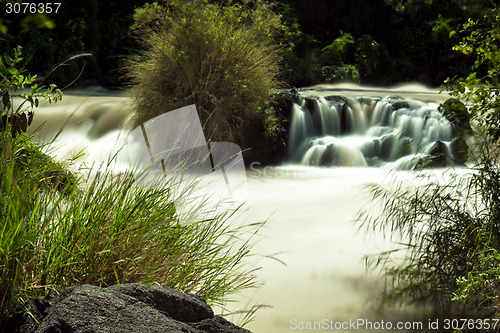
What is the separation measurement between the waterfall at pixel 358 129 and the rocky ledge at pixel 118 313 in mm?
5689

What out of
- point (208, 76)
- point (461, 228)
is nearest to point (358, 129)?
point (208, 76)

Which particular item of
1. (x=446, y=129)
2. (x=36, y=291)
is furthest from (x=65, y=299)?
(x=446, y=129)

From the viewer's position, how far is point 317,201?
5484 mm

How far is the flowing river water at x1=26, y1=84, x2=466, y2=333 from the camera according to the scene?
10.3 feet

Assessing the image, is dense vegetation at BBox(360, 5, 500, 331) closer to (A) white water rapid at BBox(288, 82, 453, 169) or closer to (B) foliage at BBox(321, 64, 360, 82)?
(A) white water rapid at BBox(288, 82, 453, 169)

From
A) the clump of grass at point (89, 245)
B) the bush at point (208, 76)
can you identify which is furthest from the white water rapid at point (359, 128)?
the clump of grass at point (89, 245)

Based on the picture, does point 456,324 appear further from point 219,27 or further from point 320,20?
point 320,20

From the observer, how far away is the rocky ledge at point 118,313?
150 centimetres

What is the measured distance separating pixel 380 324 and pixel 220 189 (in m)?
1.80

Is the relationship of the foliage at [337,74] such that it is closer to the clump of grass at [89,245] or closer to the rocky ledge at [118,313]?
the clump of grass at [89,245]

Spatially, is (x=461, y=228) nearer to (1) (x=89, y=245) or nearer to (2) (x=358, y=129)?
(1) (x=89, y=245)

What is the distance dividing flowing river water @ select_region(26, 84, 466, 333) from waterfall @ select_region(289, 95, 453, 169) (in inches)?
0.7

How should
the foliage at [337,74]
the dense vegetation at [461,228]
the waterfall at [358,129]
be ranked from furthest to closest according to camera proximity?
the foliage at [337,74] < the waterfall at [358,129] < the dense vegetation at [461,228]

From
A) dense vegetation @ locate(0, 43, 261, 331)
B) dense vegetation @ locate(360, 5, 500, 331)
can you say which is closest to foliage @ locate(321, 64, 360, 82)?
dense vegetation @ locate(360, 5, 500, 331)
